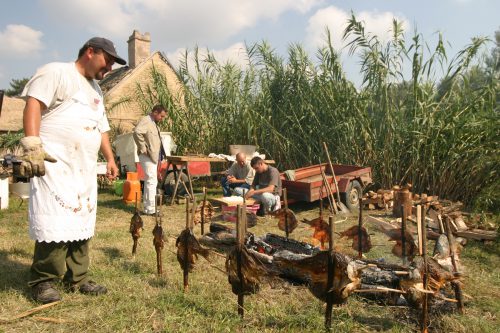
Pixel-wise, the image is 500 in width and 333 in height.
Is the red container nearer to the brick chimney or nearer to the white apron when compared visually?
the white apron

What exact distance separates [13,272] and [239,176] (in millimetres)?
4775

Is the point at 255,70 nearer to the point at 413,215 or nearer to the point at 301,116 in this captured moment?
the point at 301,116

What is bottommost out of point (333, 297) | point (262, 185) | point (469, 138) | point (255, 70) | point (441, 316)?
point (441, 316)

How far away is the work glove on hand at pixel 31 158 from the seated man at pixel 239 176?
204 inches

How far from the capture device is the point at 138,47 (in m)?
19.0

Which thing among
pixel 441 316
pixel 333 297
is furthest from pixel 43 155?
pixel 441 316

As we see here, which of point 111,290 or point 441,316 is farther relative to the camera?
point 111,290

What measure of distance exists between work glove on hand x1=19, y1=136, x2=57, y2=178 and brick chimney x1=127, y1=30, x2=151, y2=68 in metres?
17.4

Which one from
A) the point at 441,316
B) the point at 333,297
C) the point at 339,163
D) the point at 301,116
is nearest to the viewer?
the point at 333,297

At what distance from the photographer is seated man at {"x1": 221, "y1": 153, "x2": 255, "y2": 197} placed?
7770 millimetres

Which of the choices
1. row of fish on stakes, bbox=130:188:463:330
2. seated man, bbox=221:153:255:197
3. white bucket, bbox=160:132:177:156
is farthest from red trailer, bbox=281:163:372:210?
white bucket, bbox=160:132:177:156

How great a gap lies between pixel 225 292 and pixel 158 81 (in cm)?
925

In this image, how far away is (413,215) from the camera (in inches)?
278

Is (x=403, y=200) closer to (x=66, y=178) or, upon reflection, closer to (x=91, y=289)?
(x=91, y=289)
